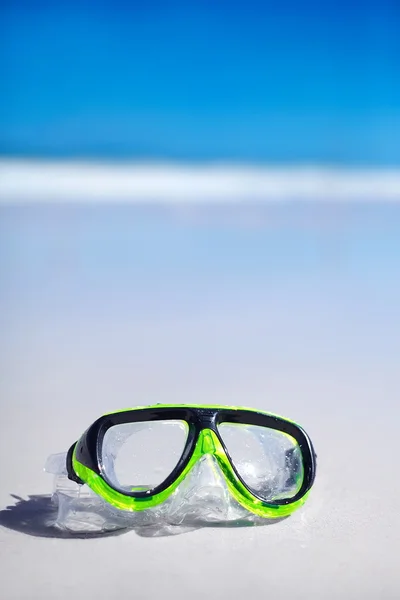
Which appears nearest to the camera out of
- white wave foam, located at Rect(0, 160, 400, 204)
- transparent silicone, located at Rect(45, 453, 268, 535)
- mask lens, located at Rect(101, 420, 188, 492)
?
transparent silicone, located at Rect(45, 453, 268, 535)

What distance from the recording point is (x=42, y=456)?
2107mm

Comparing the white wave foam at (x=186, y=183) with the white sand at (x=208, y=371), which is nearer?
the white sand at (x=208, y=371)

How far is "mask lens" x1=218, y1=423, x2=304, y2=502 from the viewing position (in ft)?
6.02

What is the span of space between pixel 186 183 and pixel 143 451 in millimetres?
6941

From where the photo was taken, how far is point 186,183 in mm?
8672

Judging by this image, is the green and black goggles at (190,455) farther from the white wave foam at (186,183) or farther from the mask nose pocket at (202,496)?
the white wave foam at (186,183)

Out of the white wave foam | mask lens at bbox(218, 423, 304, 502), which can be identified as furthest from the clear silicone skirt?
the white wave foam

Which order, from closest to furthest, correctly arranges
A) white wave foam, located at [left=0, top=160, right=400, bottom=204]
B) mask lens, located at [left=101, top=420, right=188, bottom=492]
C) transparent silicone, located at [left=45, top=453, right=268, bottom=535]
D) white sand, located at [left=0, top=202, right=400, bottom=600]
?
white sand, located at [left=0, top=202, right=400, bottom=600], transparent silicone, located at [left=45, top=453, right=268, bottom=535], mask lens, located at [left=101, top=420, right=188, bottom=492], white wave foam, located at [left=0, top=160, right=400, bottom=204]

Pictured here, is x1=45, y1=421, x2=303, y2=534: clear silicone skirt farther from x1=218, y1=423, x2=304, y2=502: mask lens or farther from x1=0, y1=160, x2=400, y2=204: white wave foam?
x1=0, y1=160, x2=400, y2=204: white wave foam

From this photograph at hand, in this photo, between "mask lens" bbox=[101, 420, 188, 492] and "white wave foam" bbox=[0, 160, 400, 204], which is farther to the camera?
"white wave foam" bbox=[0, 160, 400, 204]

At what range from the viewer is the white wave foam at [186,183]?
7.52 m

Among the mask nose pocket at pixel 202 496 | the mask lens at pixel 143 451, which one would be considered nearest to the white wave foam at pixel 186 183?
the mask lens at pixel 143 451

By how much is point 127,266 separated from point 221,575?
9.94 feet

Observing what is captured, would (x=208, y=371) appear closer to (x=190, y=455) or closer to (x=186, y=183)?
(x=190, y=455)
